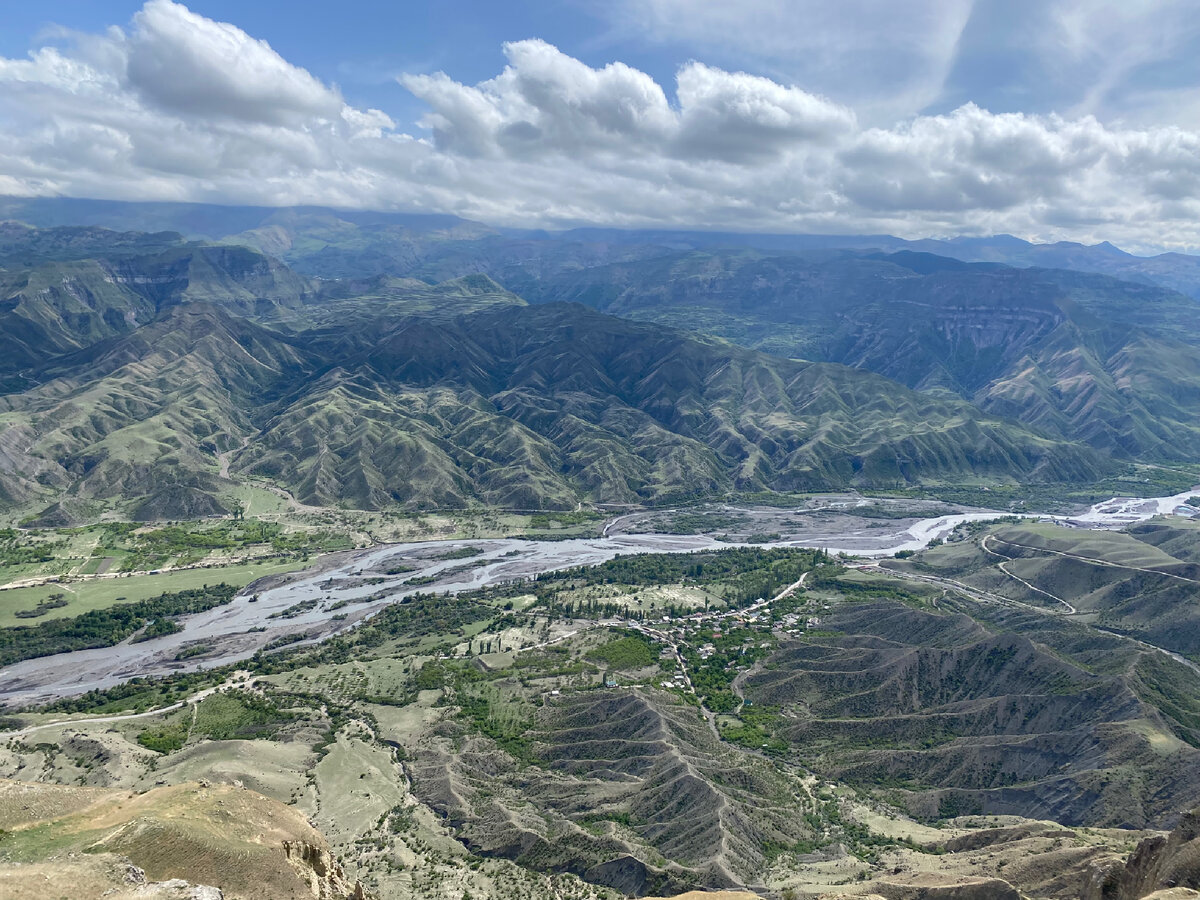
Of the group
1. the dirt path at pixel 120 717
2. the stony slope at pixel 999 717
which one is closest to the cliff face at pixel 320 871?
the dirt path at pixel 120 717

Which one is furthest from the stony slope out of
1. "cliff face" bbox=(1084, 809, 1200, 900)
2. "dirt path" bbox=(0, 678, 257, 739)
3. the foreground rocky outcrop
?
"dirt path" bbox=(0, 678, 257, 739)

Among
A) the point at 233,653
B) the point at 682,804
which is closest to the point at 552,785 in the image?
the point at 682,804

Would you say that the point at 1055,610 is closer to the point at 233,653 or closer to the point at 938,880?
the point at 938,880

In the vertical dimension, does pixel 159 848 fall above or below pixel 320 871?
above

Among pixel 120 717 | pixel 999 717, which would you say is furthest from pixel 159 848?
pixel 999 717

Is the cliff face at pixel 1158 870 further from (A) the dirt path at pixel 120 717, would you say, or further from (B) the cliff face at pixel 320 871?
(A) the dirt path at pixel 120 717

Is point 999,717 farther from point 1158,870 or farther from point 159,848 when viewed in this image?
point 159,848

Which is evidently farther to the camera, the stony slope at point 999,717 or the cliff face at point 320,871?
the stony slope at point 999,717

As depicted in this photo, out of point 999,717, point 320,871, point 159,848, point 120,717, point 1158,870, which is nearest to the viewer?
point 159,848

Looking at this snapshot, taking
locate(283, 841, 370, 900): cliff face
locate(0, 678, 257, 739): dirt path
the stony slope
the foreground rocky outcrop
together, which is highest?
the foreground rocky outcrop

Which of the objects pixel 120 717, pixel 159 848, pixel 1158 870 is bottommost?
pixel 120 717

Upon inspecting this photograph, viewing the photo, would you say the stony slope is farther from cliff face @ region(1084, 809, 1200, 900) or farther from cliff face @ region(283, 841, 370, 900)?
cliff face @ region(283, 841, 370, 900)
